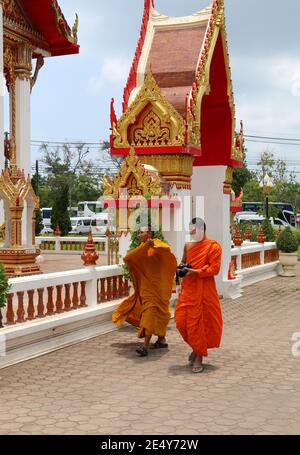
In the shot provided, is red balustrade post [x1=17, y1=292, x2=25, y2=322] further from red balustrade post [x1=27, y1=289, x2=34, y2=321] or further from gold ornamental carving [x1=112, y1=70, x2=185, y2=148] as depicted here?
gold ornamental carving [x1=112, y1=70, x2=185, y2=148]

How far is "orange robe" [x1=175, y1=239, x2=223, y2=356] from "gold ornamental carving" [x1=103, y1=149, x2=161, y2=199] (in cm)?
238

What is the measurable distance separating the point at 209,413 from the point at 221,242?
672cm

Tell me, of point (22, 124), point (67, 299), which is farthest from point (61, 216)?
point (67, 299)

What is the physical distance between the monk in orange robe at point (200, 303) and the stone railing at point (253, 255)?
6.81 m

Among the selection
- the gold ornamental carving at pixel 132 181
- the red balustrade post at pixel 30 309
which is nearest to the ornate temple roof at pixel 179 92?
the gold ornamental carving at pixel 132 181

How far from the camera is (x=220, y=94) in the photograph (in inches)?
452

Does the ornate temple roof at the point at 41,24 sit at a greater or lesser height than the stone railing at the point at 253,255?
greater

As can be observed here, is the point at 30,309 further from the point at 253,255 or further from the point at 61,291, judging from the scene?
the point at 253,255

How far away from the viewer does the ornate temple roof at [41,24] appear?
1404 cm

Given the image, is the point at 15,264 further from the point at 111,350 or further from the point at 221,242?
the point at 111,350

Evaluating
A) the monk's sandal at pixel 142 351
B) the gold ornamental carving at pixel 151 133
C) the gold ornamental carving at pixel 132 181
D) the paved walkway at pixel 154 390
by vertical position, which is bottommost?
the paved walkway at pixel 154 390

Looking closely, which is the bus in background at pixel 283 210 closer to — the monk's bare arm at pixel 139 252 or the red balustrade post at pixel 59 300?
the red balustrade post at pixel 59 300

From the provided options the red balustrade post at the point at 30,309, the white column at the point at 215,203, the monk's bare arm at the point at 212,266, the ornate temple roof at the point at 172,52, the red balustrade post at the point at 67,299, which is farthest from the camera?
the white column at the point at 215,203

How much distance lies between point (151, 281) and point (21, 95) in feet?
29.8
